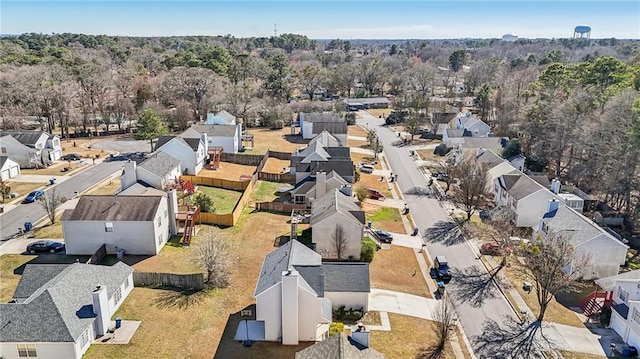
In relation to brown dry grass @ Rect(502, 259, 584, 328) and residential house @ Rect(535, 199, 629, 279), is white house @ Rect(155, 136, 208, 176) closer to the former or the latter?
brown dry grass @ Rect(502, 259, 584, 328)

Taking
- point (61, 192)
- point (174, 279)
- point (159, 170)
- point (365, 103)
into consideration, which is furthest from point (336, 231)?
point (365, 103)

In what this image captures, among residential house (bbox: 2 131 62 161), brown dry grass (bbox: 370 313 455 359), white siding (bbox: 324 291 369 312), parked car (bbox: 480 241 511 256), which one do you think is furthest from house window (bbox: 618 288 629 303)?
residential house (bbox: 2 131 62 161)

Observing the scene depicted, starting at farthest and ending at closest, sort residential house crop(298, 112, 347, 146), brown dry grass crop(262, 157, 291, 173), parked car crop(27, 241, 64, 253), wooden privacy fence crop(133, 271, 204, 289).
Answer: residential house crop(298, 112, 347, 146) < brown dry grass crop(262, 157, 291, 173) < parked car crop(27, 241, 64, 253) < wooden privacy fence crop(133, 271, 204, 289)

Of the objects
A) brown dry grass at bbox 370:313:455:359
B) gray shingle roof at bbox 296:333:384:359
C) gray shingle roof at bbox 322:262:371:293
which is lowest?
brown dry grass at bbox 370:313:455:359

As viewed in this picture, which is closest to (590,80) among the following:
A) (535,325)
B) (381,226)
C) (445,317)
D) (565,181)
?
(565,181)

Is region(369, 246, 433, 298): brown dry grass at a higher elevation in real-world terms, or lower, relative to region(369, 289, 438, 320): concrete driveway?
higher

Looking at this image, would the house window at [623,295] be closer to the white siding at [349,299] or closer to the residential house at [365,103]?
the white siding at [349,299]

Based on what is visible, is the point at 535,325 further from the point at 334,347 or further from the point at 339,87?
the point at 339,87

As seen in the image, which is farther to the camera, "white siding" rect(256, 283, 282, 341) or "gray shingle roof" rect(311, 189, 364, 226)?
"gray shingle roof" rect(311, 189, 364, 226)
